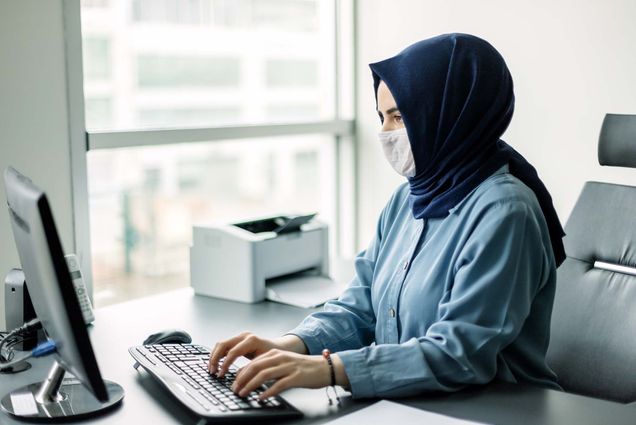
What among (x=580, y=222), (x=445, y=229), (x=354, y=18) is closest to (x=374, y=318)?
(x=445, y=229)

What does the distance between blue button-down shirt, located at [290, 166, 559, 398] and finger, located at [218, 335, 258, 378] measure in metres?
0.16

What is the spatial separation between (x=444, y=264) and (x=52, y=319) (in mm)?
678

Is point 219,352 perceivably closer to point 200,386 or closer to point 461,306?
point 200,386

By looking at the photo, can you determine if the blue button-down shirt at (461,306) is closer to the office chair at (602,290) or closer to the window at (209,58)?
the office chair at (602,290)

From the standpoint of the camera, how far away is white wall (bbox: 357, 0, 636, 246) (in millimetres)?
2518

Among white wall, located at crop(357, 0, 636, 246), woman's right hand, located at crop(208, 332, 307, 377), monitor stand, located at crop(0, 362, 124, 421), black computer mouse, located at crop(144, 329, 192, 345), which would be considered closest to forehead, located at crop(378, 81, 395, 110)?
woman's right hand, located at crop(208, 332, 307, 377)

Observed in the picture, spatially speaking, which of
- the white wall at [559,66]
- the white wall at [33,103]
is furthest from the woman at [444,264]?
the white wall at [559,66]

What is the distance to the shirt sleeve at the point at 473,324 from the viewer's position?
1285mm

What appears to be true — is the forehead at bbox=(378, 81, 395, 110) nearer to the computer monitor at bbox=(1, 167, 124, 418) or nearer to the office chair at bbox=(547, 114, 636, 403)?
the office chair at bbox=(547, 114, 636, 403)

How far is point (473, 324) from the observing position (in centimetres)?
131

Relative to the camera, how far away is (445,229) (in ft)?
4.83

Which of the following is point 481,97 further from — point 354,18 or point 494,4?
point 354,18

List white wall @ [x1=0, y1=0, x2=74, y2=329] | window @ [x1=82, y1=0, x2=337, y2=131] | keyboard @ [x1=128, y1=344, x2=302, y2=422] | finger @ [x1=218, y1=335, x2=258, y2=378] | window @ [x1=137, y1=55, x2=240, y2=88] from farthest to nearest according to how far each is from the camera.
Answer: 1. window @ [x1=137, y1=55, x2=240, y2=88]
2. window @ [x1=82, y1=0, x2=337, y2=131]
3. white wall @ [x1=0, y1=0, x2=74, y2=329]
4. finger @ [x1=218, y1=335, x2=258, y2=378]
5. keyboard @ [x1=128, y1=344, x2=302, y2=422]

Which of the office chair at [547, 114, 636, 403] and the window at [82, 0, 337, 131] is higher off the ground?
the window at [82, 0, 337, 131]
